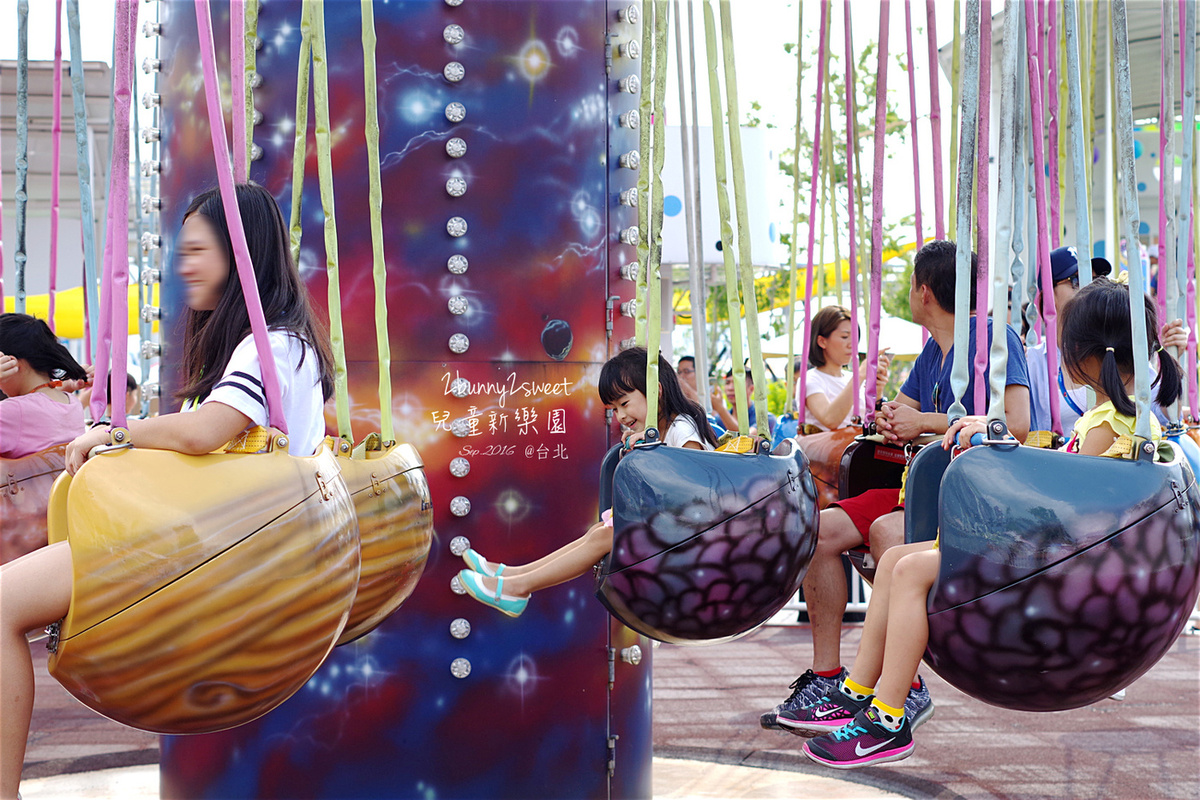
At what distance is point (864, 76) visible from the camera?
16938 millimetres

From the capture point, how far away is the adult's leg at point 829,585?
347 centimetres

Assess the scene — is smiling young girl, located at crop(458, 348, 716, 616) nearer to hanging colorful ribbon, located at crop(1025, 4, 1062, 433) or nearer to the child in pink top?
hanging colorful ribbon, located at crop(1025, 4, 1062, 433)

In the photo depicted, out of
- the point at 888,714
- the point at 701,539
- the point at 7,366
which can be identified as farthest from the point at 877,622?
the point at 7,366

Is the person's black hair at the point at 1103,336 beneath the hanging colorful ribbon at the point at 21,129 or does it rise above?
beneath

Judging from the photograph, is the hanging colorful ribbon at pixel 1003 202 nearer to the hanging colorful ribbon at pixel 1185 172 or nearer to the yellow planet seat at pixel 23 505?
the hanging colorful ribbon at pixel 1185 172

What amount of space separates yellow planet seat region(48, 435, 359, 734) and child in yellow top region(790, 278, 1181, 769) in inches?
46.1

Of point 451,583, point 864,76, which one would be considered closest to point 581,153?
point 451,583

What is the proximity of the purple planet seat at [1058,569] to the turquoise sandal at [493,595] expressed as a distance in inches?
65.3

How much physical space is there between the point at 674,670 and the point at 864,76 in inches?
472

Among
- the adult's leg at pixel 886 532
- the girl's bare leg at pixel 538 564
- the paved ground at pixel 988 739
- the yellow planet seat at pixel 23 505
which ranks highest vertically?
the yellow planet seat at pixel 23 505

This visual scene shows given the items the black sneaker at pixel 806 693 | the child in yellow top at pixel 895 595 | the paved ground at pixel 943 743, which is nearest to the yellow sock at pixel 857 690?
the child in yellow top at pixel 895 595

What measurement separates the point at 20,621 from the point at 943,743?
4470 mm

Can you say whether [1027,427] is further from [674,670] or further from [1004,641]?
[674,670]

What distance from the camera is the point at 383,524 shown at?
8.88 feet
